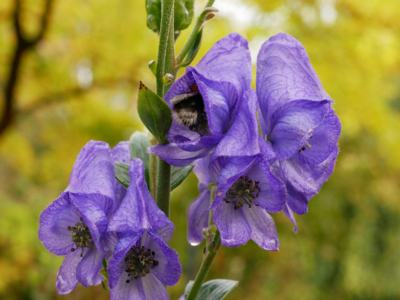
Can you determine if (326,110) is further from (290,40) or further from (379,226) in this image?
(379,226)

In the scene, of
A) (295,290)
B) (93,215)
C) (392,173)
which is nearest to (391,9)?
(392,173)

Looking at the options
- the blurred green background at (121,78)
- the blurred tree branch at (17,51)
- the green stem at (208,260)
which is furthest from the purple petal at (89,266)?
the blurred tree branch at (17,51)

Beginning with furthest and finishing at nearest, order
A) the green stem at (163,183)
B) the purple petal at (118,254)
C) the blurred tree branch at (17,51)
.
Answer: the blurred tree branch at (17,51) < the green stem at (163,183) < the purple petal at (118,254)

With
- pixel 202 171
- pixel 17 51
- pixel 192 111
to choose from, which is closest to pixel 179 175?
pixel 202 171

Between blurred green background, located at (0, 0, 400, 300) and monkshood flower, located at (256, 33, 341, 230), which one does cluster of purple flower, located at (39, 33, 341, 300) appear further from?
blurred green background, located at (0, 0, 400, 300)

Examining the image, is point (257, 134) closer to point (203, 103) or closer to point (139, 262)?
point (203, 103)

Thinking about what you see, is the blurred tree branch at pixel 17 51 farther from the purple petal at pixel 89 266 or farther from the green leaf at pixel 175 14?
the purple petal at pixel 89 266

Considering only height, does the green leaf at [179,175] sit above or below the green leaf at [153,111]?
below
